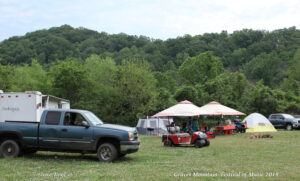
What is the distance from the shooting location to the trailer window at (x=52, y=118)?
11117 millimetres

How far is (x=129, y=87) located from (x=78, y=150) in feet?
97.9

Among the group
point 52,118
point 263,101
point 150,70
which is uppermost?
point 150,70

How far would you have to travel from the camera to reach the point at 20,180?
771 cm

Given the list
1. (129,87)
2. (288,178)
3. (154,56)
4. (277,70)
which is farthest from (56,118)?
(277,70)

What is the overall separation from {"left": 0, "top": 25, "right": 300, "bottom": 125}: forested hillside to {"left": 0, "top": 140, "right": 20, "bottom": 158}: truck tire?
27427 millimetres

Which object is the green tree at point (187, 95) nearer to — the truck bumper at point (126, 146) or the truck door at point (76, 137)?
the truck bumper at point (126, 146)

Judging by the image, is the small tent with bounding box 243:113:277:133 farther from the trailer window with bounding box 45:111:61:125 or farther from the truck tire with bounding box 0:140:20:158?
the truck tire with bounding box 0:140:20:158

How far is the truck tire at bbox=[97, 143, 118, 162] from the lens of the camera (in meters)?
10.6

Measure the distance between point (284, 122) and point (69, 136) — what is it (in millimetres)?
26034

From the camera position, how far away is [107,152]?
10758mm

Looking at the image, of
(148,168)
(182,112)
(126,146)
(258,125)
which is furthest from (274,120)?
(148,168)

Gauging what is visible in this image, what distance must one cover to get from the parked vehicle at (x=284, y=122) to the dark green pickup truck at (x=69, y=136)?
956 inches

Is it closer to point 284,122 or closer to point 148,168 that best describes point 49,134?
point 148,168

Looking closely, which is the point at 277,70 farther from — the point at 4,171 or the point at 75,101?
the point at 4,171
